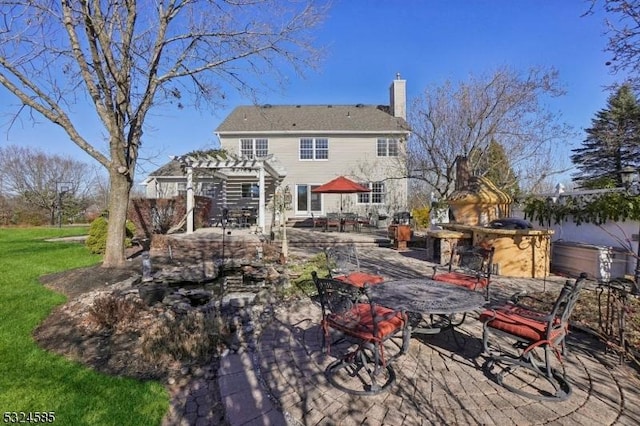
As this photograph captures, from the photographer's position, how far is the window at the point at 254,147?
20.7m

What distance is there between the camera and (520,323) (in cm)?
309

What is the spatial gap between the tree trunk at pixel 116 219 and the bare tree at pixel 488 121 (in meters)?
12.3

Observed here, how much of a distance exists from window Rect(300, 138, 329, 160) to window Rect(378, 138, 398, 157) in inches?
124

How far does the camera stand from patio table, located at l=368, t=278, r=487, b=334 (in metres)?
3.10

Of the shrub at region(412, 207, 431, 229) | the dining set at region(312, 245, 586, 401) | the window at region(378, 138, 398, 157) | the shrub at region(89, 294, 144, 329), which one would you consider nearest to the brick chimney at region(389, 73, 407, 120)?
the window at region(378, 138, 398, 157)

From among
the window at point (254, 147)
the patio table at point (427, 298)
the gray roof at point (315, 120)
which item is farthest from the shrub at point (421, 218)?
the patio table at point (427, 298)

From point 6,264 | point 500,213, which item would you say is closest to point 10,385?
point 6,264

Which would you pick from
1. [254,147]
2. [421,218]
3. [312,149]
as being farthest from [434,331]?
[254,147]

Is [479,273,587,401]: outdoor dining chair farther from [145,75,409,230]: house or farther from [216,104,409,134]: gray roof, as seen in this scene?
[216,104,409,134]: gray roof

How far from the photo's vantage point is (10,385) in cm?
302

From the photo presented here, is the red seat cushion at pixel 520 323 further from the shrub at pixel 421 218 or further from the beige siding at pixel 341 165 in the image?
the beige siding at pixel 341 165

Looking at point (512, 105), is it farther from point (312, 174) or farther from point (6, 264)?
point (6, 264)

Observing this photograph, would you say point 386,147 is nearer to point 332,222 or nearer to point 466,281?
point 332,222

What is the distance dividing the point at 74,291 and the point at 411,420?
20.5ft
